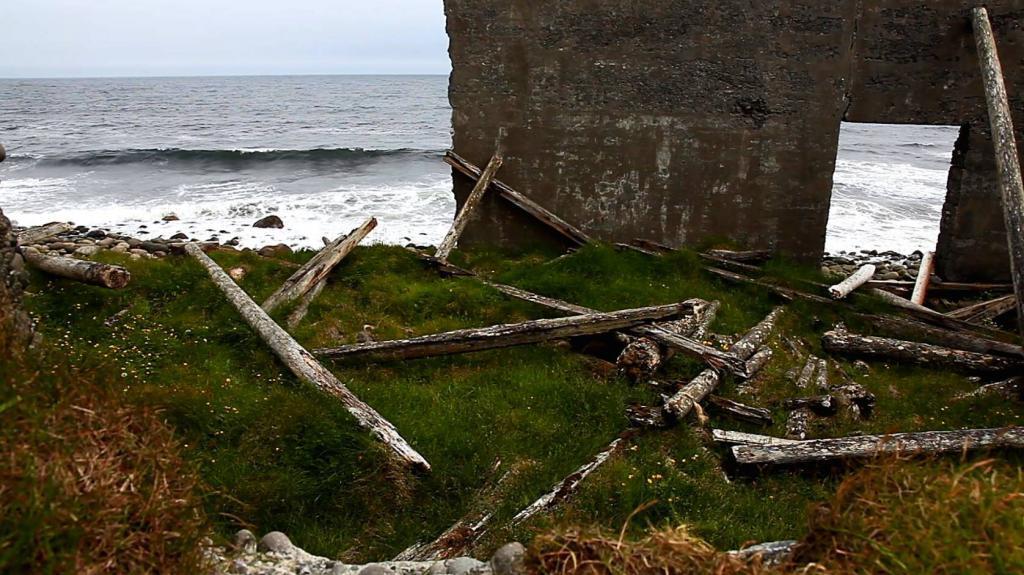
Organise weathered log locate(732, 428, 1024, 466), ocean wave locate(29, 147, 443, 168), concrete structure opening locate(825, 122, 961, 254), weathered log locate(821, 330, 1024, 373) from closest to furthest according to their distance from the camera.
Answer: weathered log locate(732, 428, 1024, 466)
weathered log locate(821, 330, 1024, 373)
concrete structure opening locate(825, 122, 961, 254)
ocean wave locate(29, 147, 443, 168)

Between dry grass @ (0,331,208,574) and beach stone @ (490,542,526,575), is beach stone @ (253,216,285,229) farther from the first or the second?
beach stone @ (490,542,526,575)

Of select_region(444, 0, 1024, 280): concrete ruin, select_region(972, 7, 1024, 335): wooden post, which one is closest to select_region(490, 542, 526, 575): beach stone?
select_region(972, 7, 1024, 335): wooden post

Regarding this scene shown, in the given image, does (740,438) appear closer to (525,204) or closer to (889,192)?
(525,204)

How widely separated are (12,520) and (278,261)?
26.0ft

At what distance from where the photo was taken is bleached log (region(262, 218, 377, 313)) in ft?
27.8

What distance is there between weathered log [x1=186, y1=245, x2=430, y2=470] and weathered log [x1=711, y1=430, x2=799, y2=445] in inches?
99.6

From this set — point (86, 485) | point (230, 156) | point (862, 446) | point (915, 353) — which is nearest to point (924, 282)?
point (915, 353)

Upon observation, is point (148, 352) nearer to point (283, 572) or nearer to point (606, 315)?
point (283, 572)

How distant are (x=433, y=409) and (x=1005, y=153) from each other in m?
6.89

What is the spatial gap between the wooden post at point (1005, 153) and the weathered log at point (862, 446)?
63.9 inches

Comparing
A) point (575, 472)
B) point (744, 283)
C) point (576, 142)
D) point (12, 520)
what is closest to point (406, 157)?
point (576, 142)

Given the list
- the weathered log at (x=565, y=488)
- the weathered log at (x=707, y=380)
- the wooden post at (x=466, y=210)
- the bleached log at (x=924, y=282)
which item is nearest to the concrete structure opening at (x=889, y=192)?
the bleached log at (x=924, y=282)

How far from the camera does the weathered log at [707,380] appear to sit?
5934mm

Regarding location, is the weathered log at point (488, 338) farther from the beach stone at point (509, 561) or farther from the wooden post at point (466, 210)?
the beach stone at point (509, 561)
